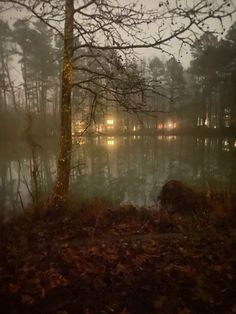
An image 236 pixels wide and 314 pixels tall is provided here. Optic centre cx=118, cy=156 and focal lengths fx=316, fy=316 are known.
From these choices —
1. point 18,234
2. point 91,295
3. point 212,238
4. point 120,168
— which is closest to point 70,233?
point 18,234

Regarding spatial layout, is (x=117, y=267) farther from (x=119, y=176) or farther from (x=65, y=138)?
(x=119, y=176)

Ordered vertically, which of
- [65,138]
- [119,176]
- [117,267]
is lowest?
[119,176]

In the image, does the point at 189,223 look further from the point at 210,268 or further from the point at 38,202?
the point at 38,202

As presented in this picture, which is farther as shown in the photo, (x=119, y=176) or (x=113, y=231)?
(x=119, y=176)

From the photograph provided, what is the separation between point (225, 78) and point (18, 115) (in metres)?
30.2

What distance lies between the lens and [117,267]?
5.39 metres

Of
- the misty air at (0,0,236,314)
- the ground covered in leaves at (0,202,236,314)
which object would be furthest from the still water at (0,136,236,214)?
the ground covered in leaves at (0,202,236,314)

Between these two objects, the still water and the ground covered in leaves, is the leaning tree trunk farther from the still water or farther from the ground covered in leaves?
the ground covered in leaves

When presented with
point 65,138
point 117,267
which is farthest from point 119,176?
point 117,267

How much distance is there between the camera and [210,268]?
5.27 metres

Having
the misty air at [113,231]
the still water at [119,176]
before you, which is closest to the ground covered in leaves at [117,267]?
the misty air at [113,231]

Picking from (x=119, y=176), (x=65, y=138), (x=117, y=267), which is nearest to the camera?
(x=117, y=267)

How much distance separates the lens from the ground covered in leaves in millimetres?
4492

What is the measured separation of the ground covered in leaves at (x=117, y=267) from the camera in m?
4.49
